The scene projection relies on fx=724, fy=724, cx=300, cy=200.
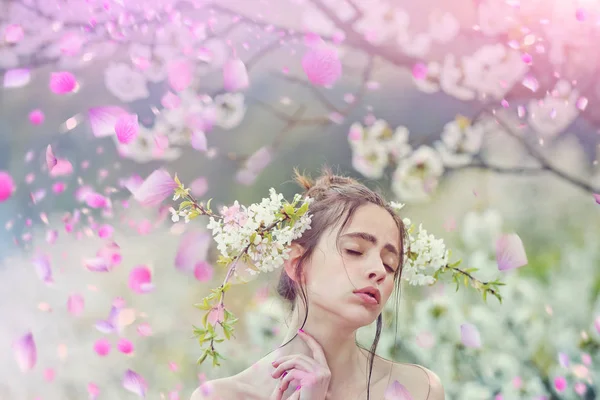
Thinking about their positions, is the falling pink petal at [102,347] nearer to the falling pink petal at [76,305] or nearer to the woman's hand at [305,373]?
the falling pink petal at [76,305]

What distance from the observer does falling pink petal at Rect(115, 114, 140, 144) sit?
5.63ft

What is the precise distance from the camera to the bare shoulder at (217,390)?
1466mm

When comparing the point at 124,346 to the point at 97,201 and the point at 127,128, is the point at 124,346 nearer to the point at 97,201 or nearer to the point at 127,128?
the point at 97,201

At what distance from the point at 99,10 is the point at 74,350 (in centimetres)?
82

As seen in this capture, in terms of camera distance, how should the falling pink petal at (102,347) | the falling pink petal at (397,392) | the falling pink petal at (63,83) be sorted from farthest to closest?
the falling pink petal at (63,83) → the falling pink petal at (102,347) → the falling pink petal at (397,392)

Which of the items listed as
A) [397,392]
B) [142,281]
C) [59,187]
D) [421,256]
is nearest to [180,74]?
[59,187]

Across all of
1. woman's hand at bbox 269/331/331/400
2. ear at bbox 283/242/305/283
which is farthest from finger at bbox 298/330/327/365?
ear at bbox 283/242/305/283

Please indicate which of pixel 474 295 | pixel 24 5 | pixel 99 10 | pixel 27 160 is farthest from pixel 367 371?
pixel 24 5

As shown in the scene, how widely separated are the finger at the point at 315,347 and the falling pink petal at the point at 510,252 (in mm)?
508

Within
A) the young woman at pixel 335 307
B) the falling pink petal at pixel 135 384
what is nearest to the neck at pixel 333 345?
the young woman at pixel 335 307

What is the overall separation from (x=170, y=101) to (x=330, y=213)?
505 mm

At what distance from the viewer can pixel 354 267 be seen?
1455 millimetres

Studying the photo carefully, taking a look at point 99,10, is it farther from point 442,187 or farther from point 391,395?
point 391,395

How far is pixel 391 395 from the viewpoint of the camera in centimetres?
154
